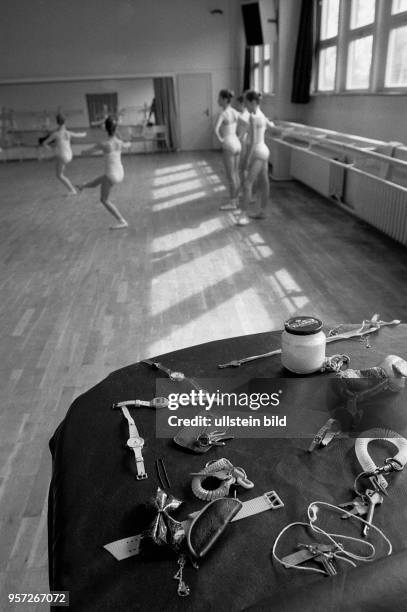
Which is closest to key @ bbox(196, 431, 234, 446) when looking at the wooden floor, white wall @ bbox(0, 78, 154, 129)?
the wooden floor

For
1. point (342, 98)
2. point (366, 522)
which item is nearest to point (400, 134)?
point (342, 98)

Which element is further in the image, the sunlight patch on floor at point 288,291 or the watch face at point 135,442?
the sunlight patch on floor at point 288,291

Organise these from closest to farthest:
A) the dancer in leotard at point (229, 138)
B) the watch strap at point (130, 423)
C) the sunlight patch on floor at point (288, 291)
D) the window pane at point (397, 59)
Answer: the watch strap at point (130, 423) → the sunlight patch on floor at point (288, 291) → the window pane at point (397, 59) → the dancer in leotard at point (229, 138)

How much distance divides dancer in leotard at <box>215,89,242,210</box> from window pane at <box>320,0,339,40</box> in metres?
2.18

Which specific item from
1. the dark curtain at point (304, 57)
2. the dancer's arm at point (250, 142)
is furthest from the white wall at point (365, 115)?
the dancer's arm at point (250, 142)

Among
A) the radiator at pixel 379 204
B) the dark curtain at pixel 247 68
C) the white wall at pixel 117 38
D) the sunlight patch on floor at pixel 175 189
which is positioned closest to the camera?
the radiator at pixel 379 204

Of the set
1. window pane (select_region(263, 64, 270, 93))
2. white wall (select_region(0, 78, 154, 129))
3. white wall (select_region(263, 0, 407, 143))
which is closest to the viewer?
white wall (select_region(263, 0, 407, 143))

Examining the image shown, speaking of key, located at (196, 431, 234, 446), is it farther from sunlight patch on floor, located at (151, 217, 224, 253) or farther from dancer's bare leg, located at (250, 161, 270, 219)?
dancer's bare leg, located at (250, 161, 270, 219)

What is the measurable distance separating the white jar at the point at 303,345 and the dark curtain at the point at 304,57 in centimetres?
792

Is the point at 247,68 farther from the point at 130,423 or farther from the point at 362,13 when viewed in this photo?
the point at 130,423

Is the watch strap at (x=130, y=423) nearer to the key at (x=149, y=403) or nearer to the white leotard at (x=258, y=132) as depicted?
the key at (x=149, y=403)

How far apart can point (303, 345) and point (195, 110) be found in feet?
47.6

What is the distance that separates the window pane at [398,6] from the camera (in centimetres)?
509

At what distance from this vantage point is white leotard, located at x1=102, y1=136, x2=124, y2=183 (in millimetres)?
5598
